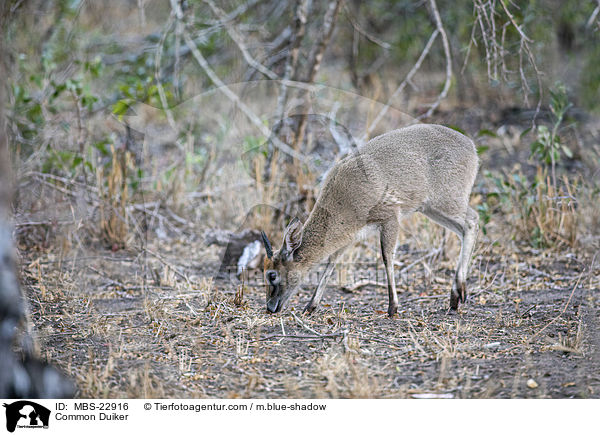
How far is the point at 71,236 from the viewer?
22.1 feet

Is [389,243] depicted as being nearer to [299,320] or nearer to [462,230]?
[462,230]

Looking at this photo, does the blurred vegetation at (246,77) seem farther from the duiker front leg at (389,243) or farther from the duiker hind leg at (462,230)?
the duiker front leg at (389,243)

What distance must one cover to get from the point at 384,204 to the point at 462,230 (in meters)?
0.86

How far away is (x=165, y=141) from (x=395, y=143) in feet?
19.7

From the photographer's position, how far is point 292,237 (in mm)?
5086

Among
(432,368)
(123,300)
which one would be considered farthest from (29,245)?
(432,368)

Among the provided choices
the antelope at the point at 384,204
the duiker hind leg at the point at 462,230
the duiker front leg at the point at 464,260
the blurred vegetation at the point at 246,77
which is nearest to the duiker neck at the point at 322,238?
the antelope at the point at 384,204

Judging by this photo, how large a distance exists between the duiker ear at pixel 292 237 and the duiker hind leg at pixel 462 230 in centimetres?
123
